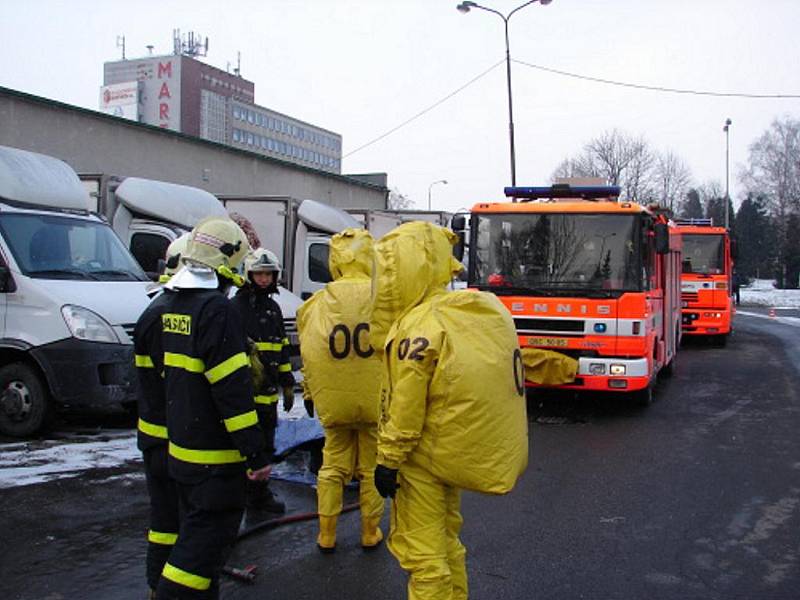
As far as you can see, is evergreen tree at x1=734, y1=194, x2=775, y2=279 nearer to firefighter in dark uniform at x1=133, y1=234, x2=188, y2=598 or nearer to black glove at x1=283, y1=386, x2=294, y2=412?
black glove at x1=283, y1=386, x2=294, y2=412

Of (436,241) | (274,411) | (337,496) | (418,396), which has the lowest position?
(337,496)

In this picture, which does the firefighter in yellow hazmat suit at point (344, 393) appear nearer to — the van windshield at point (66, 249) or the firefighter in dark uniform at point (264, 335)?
the firefighter in dark uniform at point (264, 335)

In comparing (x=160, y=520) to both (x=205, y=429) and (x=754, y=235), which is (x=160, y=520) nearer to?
(x=205, y=429)

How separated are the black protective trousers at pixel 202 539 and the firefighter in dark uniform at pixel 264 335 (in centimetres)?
197

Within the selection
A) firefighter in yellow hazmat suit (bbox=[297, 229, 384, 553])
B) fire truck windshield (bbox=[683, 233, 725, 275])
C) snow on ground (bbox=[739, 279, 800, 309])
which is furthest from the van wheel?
snow on ground (bbox=[739, 279, 800, 309])

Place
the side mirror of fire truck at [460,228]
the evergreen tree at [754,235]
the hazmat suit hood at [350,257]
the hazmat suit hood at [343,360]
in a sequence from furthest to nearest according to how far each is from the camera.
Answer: the evergreen tree at [754,235], the side mirror of fire truck at [460,228], the hazmat suit hood at [350,257], the hazmat suit hood at [343,360]

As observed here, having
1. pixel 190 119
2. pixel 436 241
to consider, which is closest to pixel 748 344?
pixel 436 241

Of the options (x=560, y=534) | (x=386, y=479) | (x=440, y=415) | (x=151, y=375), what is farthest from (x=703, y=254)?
(x=151, y=375)

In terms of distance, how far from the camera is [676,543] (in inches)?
202

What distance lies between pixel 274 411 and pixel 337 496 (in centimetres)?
99

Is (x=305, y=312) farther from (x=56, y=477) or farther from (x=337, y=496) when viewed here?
(x=56, y=477)

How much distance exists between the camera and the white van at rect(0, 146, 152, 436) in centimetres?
757

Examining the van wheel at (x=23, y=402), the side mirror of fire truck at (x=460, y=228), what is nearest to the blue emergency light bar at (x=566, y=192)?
the side mirror of fire truck at (x=460, y=228)

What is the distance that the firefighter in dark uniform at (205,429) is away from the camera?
3.34 m
